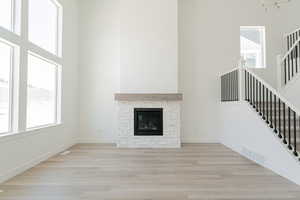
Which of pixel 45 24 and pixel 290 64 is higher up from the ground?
pixel 45 24

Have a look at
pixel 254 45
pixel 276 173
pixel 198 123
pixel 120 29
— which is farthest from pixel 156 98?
pixel 254 45

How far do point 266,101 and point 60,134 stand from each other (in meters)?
4.29

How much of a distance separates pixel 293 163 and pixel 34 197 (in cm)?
329

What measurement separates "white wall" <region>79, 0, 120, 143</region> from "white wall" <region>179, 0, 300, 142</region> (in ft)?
6.21

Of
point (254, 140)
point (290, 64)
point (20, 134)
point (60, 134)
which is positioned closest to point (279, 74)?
point (290, 64)

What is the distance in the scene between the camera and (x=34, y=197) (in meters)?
2.33

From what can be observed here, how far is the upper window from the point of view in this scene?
3.71m

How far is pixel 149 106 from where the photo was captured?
5.29m

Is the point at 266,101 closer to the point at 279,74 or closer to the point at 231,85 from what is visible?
the point at 231,85

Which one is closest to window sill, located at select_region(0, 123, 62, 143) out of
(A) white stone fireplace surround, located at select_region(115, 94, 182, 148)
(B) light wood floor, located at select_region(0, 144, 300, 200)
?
(B) light wood floor, located at select_region(0, 144, 300, 200)

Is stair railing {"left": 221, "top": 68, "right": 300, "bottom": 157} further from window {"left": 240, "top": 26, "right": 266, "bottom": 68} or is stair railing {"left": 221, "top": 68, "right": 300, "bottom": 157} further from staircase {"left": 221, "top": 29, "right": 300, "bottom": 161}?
window {"left": 240, "top": 26, "right": 266, "bottom": 68}

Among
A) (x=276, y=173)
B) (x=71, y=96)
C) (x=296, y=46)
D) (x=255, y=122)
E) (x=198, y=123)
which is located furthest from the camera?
(x=198, y=123)

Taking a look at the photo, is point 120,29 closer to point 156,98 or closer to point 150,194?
point 156,98

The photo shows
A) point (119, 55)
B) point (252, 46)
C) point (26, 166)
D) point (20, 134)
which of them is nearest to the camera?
point (20, 134)
